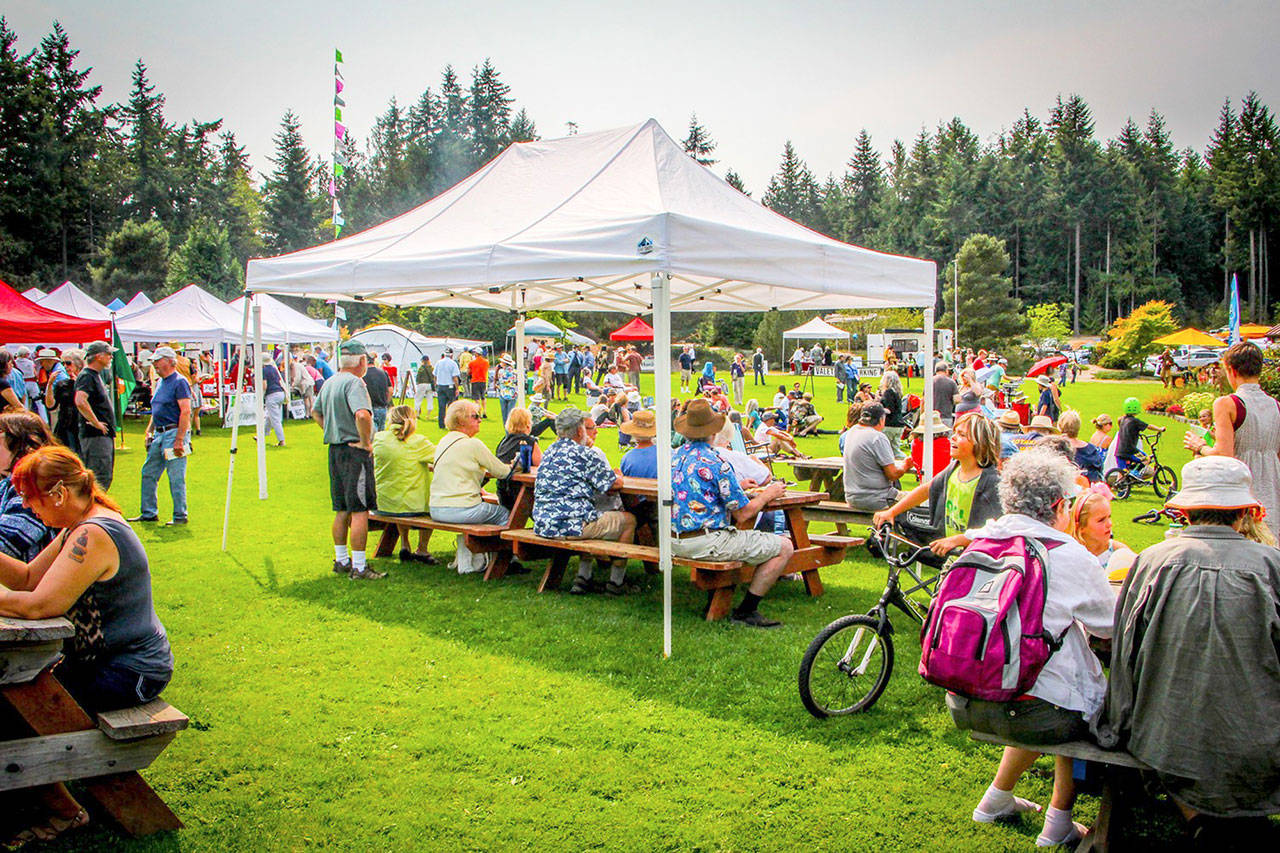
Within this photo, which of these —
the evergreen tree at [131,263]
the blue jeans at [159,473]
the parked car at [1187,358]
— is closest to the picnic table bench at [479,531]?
the blue jeans at [159,473]

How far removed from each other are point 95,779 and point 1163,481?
42.9 feet

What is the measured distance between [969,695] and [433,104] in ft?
249

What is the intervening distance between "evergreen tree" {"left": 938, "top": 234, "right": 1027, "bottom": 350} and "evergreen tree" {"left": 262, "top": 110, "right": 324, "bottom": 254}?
48.8 metres

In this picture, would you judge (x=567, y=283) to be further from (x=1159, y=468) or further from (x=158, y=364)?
(x=1159, y=468)

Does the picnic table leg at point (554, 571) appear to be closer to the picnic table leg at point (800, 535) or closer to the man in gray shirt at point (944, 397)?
the picnic table leg at point (800, 535)

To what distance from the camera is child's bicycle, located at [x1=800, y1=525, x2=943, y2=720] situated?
4.46m

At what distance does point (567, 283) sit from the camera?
924cm

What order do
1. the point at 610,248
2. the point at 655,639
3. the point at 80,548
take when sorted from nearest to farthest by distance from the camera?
the point at 80,548
the point at 610,248
the point at 655,639

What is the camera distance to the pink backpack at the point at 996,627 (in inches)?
122

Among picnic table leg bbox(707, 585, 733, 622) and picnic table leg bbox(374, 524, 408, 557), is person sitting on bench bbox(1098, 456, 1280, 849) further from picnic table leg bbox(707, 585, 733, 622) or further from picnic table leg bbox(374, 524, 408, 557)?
picnic table leg bbox(374, 524, 408, 557)

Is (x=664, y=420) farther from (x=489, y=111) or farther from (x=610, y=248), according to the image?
(x=489, y=111)

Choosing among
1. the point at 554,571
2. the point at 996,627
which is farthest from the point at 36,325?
the point at 996,627

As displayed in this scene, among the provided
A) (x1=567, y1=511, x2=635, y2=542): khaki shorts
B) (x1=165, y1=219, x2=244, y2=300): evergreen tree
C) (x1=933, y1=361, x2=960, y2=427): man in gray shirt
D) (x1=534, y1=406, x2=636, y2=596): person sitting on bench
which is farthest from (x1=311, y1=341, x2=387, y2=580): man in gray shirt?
(x1=165, y1=219, x2=244, y2=300): evergreen tree

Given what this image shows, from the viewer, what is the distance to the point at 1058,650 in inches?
125
